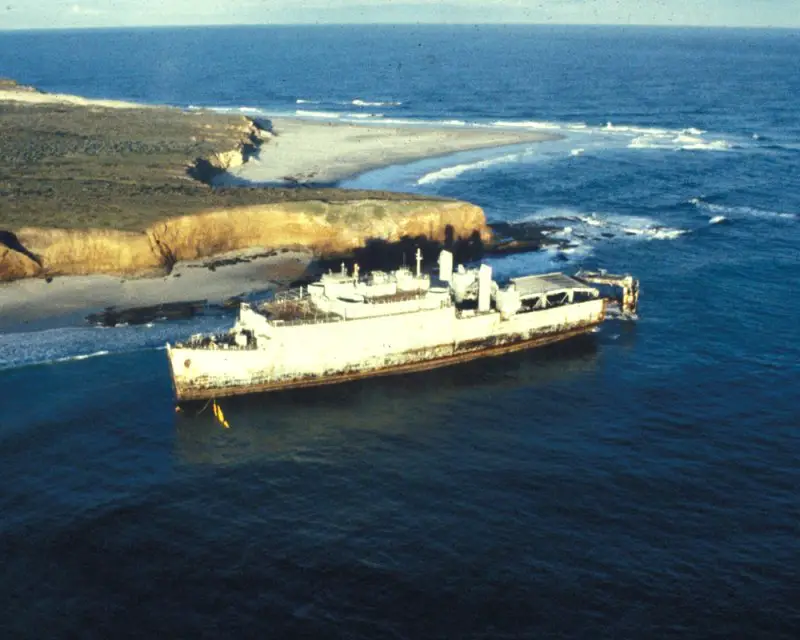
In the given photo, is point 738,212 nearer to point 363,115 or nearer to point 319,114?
Answer: point 363,115

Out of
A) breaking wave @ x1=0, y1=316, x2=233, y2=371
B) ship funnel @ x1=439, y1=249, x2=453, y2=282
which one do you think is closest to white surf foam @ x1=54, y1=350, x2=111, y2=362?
breaking wave @ x1=0, y1=316, x2=233, y2=371

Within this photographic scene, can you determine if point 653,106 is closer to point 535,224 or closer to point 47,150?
point 535,224

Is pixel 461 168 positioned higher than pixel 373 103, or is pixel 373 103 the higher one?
pixel 373 103

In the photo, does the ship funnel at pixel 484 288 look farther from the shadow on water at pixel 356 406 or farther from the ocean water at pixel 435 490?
the ocean water at pixel 435 490

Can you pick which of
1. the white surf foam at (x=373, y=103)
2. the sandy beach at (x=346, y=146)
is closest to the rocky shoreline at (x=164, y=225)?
the sandy beach at (x=346, y=146)

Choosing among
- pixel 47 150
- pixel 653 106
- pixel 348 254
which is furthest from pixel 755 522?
pixel 653 106

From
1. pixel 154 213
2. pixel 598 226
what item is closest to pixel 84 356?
pixel 154 213

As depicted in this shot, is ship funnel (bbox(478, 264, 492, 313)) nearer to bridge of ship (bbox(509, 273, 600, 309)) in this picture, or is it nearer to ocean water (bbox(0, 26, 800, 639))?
bridge of ship (bbox(509, 273, 600, 309))
